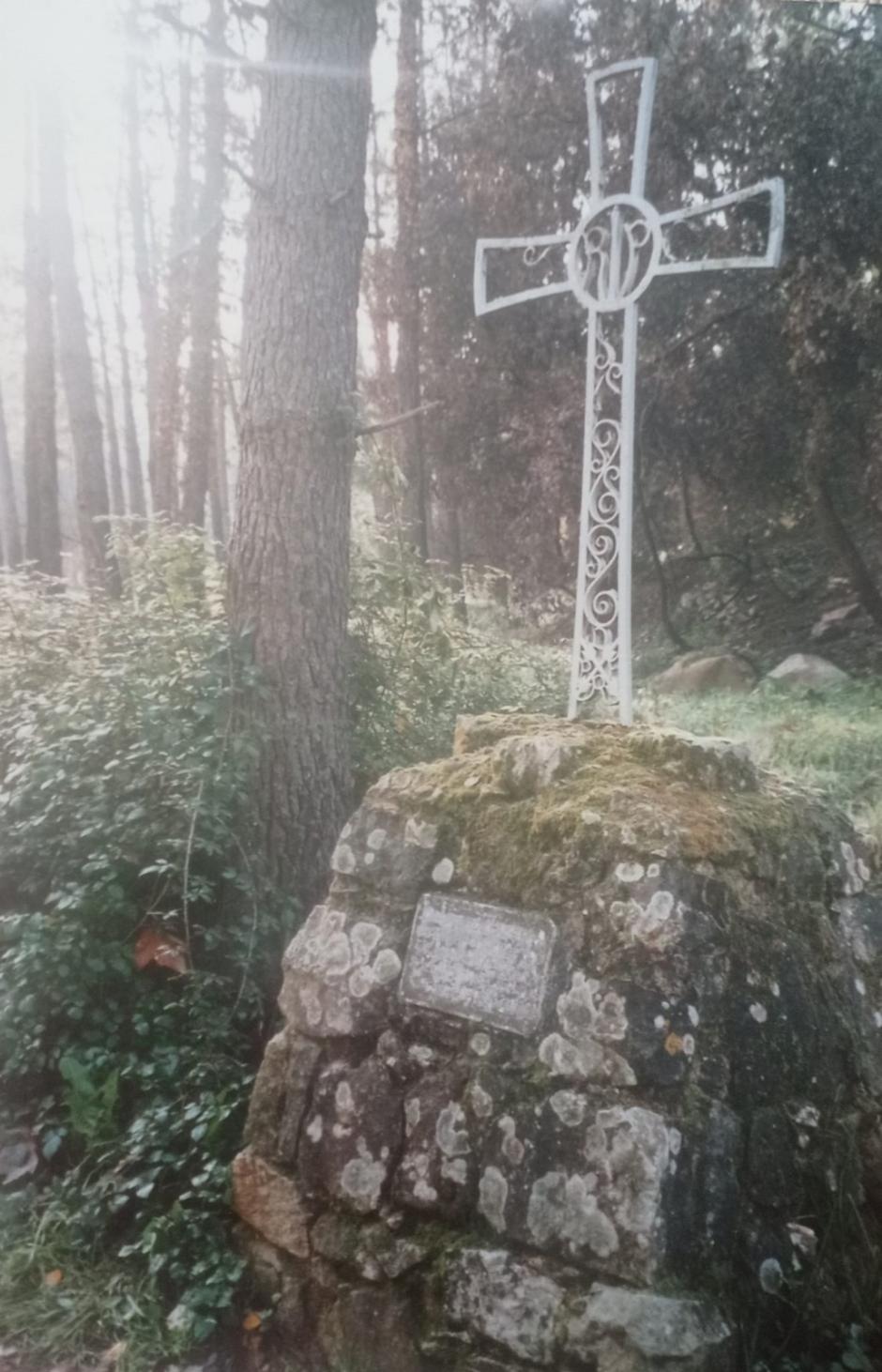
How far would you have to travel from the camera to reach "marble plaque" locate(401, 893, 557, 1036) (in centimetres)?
271

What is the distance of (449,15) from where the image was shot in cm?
1058

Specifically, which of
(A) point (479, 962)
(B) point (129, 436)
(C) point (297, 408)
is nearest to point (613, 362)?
(C) point (297, 408)

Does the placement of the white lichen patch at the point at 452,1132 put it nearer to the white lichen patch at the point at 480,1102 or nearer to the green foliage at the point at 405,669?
the white lichen patch at the point at 480,1102

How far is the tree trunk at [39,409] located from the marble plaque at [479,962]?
874 centimetres

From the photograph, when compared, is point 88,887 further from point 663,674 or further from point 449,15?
point 449,15

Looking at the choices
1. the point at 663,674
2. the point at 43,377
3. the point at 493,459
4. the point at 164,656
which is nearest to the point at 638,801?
the point at 164,656

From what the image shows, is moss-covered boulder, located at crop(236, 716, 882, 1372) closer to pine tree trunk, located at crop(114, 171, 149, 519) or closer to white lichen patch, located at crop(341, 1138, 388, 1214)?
white lichen patch, located at crop(341, 1138, 388, 1214)

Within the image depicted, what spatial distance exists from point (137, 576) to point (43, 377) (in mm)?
7022

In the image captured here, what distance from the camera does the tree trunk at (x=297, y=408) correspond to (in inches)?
Answer: 186

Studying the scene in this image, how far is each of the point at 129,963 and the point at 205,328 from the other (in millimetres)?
9057

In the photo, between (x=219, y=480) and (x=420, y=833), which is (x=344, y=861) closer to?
(x=420, y=833)

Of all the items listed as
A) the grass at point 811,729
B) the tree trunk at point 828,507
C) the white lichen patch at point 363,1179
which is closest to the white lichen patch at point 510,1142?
the white lichen patch at point 363,1179

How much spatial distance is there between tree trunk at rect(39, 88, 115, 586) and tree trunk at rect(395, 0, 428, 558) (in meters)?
3.22

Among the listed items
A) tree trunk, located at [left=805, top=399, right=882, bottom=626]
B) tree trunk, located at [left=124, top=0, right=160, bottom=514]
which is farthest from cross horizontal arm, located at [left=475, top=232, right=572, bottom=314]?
tree trunk, located at [left=124, top=0, right=160, bottom=514]
